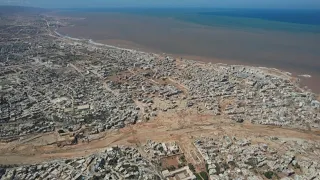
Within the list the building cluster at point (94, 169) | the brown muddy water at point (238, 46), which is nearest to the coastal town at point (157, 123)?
the building cluster at point (94, 169)

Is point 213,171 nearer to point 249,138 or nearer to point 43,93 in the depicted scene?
point 249,138

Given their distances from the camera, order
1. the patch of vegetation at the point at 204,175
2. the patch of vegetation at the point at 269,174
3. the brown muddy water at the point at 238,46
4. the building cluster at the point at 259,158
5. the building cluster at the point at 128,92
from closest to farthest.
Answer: the patch of vegetation at the point at 204,175
the patch of vegetation at the point at 269,174
the building cluster at the point at 259,158
the building cluster at the point at 128,92
the brown muddy water at the point at 238,46

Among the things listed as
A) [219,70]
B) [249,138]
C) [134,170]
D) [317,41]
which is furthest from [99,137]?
[317,41]

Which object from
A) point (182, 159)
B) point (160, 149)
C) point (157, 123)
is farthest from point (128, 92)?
point (182, 159)

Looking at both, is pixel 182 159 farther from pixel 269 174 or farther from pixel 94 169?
pixel 94 169

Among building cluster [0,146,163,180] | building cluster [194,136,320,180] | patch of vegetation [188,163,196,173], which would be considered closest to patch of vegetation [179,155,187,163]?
patch of vegetation [188,163,196,173]

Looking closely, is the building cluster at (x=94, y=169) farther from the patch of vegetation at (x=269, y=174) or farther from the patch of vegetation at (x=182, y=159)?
the patch of vegetation at (x=269, y=174)

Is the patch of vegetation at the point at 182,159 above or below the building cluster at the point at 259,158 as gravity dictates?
below
